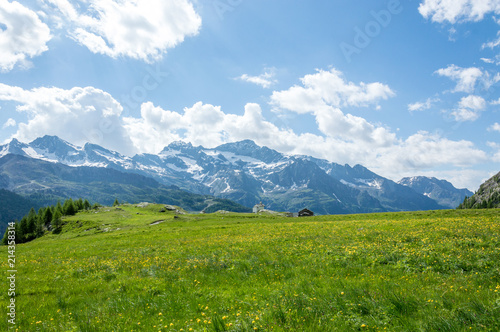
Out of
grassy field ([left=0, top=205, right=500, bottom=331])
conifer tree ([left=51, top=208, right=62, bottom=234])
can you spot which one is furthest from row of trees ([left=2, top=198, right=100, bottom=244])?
grassy field ([left=0, top=205, right=500, bottom=331])

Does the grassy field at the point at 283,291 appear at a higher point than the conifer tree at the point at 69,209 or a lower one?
lower

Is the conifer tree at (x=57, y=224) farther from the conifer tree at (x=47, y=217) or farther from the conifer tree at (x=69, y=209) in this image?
the conifer tree at (x=69, y=209)

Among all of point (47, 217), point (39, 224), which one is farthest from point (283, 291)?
point (47, 217)

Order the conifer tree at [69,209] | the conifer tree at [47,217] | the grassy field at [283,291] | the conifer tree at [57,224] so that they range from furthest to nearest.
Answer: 1. the conifer tree at [69,209]
2. the conifer tree at [47,217]
3. the conifer tree at [57,224]
4. the grassy field at [283,291]

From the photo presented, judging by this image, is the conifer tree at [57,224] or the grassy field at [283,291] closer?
the grassy field at [283,291]

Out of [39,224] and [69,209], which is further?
[69,209]

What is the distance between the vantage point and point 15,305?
11016 mm

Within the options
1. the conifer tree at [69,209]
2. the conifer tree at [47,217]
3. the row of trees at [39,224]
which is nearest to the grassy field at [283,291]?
the row of trees at [39,224]

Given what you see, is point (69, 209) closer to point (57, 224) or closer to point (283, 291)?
point (57, 224)

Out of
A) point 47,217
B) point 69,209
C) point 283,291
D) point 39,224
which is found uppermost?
point 69,209

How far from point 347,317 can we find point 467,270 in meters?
8.63

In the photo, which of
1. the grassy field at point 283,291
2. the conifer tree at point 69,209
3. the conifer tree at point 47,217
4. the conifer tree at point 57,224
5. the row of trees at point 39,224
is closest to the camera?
the grassy field at point 283,291

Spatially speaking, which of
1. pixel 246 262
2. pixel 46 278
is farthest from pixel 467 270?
pixel 46 278

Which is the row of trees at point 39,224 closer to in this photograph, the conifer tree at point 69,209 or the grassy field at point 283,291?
the conifer tree at point 69,209
